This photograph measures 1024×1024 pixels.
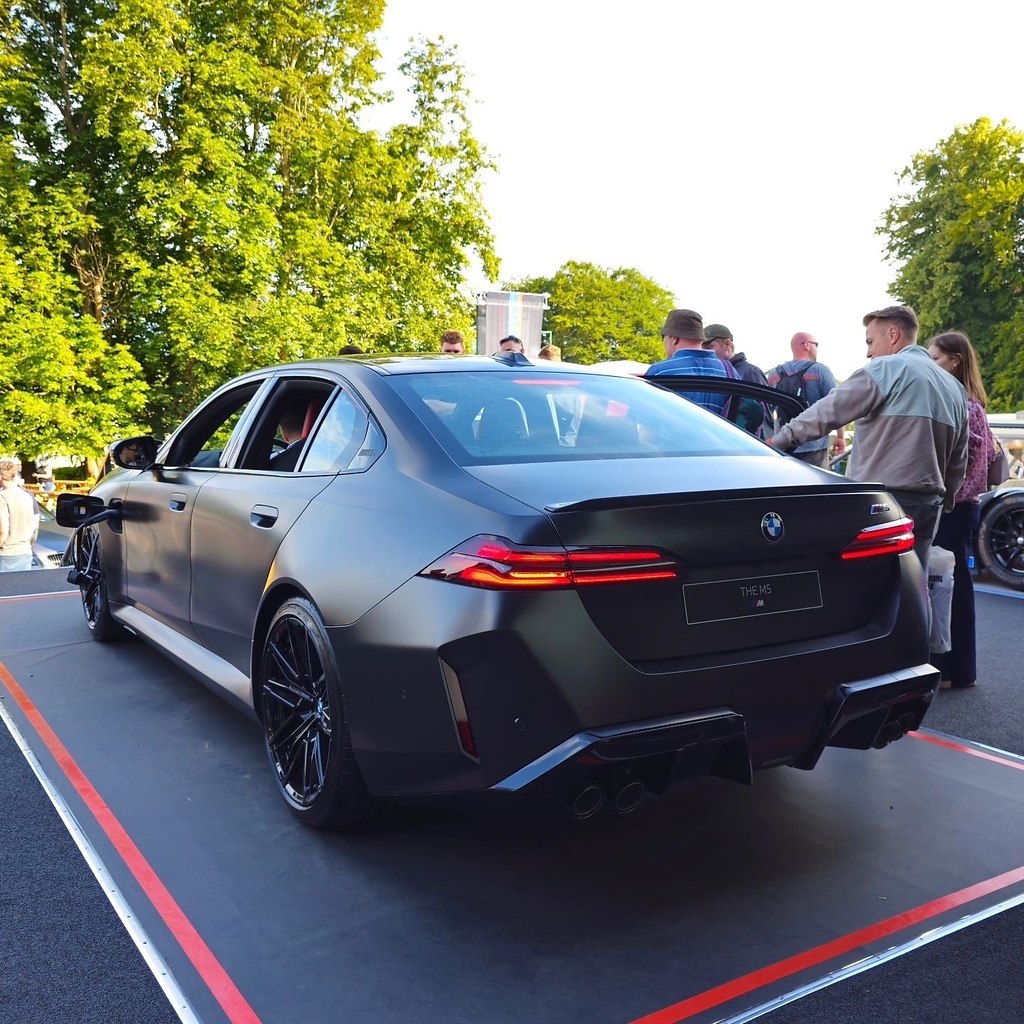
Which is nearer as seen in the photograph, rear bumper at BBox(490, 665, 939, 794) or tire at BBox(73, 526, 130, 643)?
rear bumper at BBox(490, 665, 939, 794)

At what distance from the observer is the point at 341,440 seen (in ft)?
11.8

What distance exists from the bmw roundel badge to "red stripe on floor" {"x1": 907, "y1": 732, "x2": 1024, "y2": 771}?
2.08 meters

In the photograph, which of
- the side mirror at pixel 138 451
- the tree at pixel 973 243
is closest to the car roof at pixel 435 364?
the side mirror at pixel 138 451

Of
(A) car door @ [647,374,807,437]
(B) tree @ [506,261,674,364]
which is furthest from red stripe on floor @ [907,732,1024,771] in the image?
(B) tree @ [506,261,674,364]

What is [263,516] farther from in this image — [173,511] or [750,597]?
[750,597]

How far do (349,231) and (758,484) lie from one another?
26554mm

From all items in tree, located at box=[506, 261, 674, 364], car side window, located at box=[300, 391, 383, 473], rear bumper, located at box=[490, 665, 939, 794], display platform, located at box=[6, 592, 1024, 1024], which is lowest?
display platform, located at box=[6, 592, 1024, 1024]

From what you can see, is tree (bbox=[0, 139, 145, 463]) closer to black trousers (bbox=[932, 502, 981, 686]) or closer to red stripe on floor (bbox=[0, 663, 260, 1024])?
red stripe on floor (bbox=[0, 663, 260, 1024])

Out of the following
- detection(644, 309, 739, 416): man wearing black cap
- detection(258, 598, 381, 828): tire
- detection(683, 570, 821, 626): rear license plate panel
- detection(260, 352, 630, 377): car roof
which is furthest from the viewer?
detection(644, 309, 739, 416): man wearing black cap

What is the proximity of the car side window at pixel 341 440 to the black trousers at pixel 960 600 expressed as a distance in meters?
3.52

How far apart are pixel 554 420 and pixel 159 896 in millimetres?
1892

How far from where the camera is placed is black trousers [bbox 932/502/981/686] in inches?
216

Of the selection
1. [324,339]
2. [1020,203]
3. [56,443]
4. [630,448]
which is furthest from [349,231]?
[630,448]

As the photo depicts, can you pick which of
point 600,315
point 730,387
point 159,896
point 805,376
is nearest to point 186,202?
point 805,376
